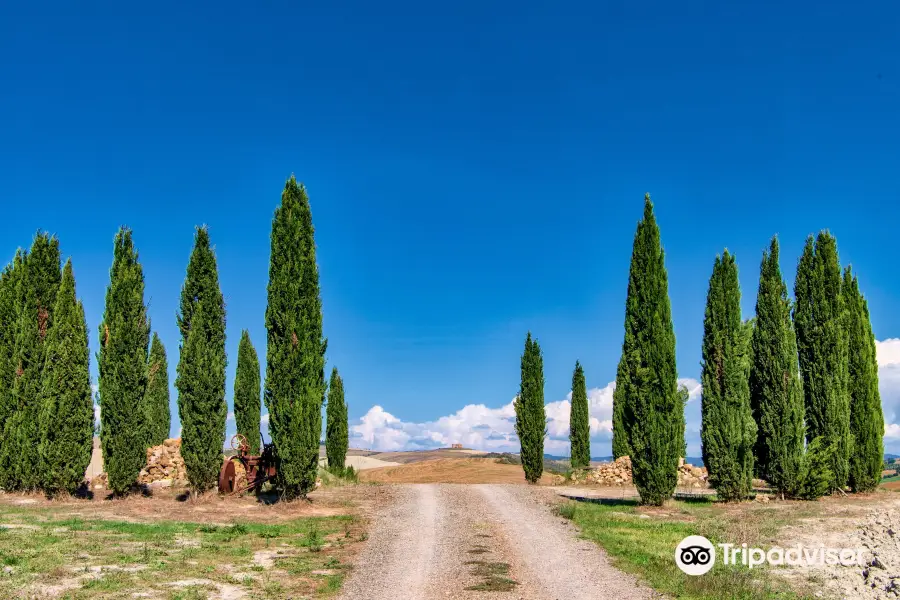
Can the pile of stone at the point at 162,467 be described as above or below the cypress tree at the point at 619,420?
below

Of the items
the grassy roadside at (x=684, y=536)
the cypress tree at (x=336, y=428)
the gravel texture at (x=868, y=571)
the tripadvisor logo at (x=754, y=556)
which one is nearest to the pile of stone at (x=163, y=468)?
the cypress tree at (x=336, y=428)

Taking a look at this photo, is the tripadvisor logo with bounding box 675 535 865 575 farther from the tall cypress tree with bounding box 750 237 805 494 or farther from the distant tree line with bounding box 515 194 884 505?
the tall cypress tree with bounding box 750 237 805 494

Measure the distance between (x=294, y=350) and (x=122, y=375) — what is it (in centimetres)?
542

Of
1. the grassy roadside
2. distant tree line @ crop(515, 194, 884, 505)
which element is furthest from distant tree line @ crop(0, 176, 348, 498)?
distant tree line @ crop(515, 194, 884, 505)

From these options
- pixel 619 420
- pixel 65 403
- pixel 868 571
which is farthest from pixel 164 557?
pixel 619 420

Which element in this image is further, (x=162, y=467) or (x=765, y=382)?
(x=162, y=467)

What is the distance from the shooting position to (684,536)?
1484 cm

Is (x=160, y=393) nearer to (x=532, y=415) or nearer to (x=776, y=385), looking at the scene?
(x=532, y=415)

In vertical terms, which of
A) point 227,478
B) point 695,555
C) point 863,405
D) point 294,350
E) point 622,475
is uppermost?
point 294,350

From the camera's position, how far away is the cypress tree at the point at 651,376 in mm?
20766

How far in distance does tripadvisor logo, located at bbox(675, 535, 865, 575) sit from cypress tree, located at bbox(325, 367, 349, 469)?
30102 millimetres

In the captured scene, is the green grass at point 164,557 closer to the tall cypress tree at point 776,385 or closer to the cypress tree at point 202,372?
the cypress tree at point 202,372

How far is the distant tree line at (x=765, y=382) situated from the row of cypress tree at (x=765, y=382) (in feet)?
0.13

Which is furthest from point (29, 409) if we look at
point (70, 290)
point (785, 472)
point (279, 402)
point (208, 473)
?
point (785, 472)
